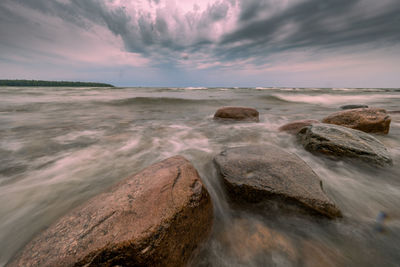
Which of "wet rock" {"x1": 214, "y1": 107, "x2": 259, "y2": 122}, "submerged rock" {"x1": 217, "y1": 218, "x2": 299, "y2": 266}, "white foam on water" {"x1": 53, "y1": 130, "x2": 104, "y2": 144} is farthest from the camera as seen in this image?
"wet rock" {"x1": 214, "y1": 107, "x2": 259, "y2": 122}

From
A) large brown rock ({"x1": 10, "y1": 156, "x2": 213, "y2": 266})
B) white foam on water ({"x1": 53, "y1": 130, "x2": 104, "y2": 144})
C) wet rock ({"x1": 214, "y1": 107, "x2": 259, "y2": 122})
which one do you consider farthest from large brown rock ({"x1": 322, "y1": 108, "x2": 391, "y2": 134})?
white foam on water ({"x1": 53, "y1": 130, "x2": 104, "y2": 144})

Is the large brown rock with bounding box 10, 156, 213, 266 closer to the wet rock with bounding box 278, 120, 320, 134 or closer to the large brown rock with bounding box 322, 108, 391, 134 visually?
the wet rock with bounding box 278, 120, 320, 134

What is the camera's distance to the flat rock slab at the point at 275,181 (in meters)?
1.49

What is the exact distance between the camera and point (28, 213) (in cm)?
163

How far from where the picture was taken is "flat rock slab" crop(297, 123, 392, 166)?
7.97ft

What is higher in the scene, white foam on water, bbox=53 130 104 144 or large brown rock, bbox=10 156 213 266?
large brown rock, bbox=10 156 213 266

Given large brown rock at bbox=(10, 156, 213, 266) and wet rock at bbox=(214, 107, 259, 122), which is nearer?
large brown rock at bbox=(10, 156, 213, 266)

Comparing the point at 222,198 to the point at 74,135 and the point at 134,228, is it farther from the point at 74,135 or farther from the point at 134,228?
the point at 74,135

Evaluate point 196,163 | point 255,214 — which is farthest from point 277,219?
point 196,163

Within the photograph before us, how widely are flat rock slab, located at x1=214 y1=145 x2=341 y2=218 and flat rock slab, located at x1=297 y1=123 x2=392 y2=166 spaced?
1.09 meters

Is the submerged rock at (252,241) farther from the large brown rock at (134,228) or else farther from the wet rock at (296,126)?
the wet rock at (296,126)

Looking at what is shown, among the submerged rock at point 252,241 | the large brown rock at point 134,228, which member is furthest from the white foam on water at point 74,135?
the submerged rock at point 252,241

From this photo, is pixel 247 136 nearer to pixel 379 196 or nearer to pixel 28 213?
pixel 379 196

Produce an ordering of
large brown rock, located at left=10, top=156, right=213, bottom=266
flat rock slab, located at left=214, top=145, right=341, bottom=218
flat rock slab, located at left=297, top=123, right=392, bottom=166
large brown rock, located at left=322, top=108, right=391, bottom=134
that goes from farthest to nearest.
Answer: large brown rock, located at left=322, top=108, right=391, bottom=134
flat rock slab, located at left=297, top=123, right=392, bottom=166
flat rock slab, located at left=214, top=145, right=341, bottom=218
large brown rock, located at left=10, top=156, right=213, bottom=266
